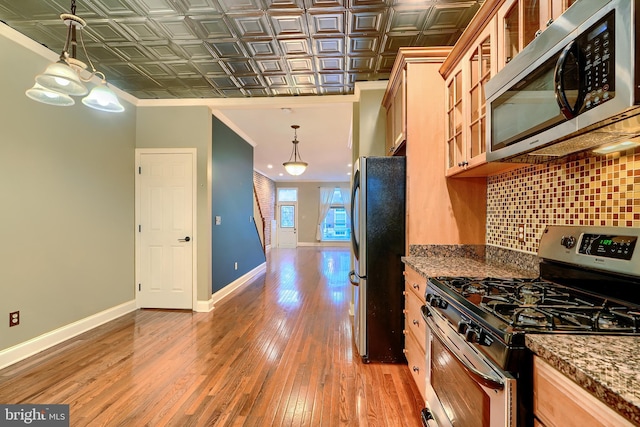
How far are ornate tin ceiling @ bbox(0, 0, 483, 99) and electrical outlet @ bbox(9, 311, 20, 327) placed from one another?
7.66 ft

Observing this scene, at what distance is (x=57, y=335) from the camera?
8.64 feet

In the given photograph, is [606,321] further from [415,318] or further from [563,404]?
[415,318]

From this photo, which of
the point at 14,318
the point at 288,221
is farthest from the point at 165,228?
the point at 288,221

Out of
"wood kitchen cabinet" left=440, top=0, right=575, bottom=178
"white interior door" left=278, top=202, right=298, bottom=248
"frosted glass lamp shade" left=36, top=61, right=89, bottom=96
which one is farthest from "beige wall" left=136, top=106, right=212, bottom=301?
"white interior door" left=278, top=202, right=298, bottom=248

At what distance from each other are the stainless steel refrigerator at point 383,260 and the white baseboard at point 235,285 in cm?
236

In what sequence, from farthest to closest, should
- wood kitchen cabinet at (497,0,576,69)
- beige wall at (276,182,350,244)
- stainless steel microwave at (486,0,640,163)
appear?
1. beige wall at (276,182,350,244)
2. wood kitchen cabinet at (497,0,576,69)
3. stainless steel microwave at (486,0,640,163)

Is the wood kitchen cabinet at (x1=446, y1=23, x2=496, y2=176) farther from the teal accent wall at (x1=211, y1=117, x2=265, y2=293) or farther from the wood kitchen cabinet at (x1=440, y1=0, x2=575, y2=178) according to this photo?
the teal accent wall at (x1=211, y1=117, x2=265, y2=293)

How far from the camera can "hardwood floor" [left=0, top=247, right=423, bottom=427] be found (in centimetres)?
173

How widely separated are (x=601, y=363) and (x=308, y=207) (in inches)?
425

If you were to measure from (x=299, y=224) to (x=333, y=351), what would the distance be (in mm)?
8939

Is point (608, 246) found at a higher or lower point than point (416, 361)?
higher

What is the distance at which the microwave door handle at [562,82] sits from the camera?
92cm

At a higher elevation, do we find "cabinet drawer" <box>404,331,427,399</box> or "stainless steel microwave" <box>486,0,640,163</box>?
"stainless steel microwave" <box>486,0,640,163</box>

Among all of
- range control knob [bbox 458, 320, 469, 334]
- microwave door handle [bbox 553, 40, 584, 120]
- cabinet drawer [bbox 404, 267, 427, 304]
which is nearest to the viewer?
microwave door handle [bbox 553, 40, 584, 120]
